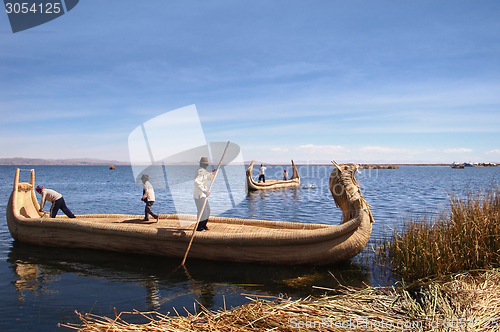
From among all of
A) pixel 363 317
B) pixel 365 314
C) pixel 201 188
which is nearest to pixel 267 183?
pixel 201 188

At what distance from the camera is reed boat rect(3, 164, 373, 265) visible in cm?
673

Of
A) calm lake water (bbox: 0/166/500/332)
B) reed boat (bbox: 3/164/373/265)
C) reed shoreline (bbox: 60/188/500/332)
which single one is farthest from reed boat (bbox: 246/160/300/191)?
reed shoreline (bbox: 60/188/500/332)

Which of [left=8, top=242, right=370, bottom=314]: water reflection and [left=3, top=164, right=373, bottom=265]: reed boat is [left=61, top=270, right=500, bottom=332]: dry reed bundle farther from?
[left=3, top=164, right=373, bottom=265]: reed boat

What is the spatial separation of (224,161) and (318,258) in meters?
3.22

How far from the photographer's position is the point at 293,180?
105 ft

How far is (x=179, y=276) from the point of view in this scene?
270 inches

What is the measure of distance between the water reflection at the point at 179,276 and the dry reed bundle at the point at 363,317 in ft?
6.22

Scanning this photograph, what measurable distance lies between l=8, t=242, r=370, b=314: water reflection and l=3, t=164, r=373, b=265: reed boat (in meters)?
0.24

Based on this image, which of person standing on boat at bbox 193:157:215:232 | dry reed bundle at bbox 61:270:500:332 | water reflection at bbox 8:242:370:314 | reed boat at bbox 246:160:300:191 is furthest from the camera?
reed boat at bbox 246:160:300:191

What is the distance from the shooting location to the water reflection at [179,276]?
5961 millimetres

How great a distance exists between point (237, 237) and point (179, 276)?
1.41 meters

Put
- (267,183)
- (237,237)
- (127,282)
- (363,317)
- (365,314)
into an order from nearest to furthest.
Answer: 1. (363,317)
2. (365,314)
3. (127,282)
4. (237,237)
5. (267,183)

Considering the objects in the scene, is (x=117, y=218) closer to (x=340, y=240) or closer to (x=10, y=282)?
(x=10, y=282)

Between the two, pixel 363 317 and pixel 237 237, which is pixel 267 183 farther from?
pixel 363 317
